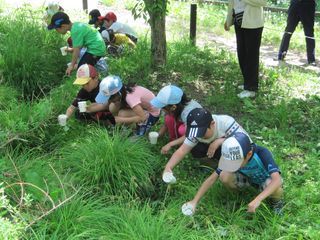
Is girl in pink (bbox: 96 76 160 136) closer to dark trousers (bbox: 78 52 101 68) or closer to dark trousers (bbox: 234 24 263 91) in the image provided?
dark trousers (bbox: 78 52 101 68)

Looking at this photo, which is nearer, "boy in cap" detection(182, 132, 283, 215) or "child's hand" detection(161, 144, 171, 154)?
"boy in cap" detection(182, 132, 283, 215)

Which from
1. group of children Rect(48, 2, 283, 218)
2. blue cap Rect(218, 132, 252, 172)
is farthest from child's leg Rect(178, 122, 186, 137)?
blue cap Rect(218, 132, 252, 172)

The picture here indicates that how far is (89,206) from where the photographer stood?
2.83m

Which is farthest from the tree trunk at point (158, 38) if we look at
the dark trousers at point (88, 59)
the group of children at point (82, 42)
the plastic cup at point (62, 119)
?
the plastic cup at point (62, 119)

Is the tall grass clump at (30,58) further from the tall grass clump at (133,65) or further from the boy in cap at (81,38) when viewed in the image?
the tall grass clump at (133,65)

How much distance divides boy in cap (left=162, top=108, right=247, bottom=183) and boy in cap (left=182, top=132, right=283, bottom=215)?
0.24 meters

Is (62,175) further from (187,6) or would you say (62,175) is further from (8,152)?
(187,6)

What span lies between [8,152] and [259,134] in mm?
2281

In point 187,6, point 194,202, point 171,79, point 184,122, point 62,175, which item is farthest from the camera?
point 187,6

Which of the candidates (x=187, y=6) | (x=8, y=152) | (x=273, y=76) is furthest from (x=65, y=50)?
(x=187, y=6)

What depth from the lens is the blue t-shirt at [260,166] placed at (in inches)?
118

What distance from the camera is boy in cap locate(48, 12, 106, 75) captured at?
5055 mm

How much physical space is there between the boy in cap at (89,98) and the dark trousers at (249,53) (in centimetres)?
168

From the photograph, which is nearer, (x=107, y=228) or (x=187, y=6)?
(x=107, y=228)
